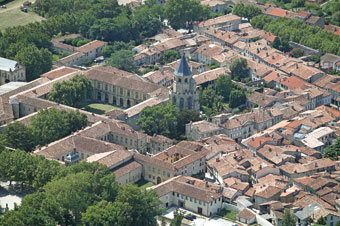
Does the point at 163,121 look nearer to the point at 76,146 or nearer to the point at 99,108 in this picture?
the point at 76,146

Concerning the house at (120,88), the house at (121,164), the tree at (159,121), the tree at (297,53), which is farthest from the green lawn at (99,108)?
the tree at (297,53)

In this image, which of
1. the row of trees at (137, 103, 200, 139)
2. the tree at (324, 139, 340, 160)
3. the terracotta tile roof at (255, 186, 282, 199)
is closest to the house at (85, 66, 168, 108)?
the row of trees at (137, 103, 200, 139)

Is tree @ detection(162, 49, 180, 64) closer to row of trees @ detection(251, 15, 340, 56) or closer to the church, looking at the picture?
the church

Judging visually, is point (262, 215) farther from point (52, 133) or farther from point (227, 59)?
point (227, 59)

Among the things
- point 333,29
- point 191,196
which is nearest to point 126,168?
point 191,196

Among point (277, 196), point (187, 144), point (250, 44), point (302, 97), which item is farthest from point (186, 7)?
point (277, 196)

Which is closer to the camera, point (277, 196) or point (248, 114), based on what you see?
point (277, 196)
